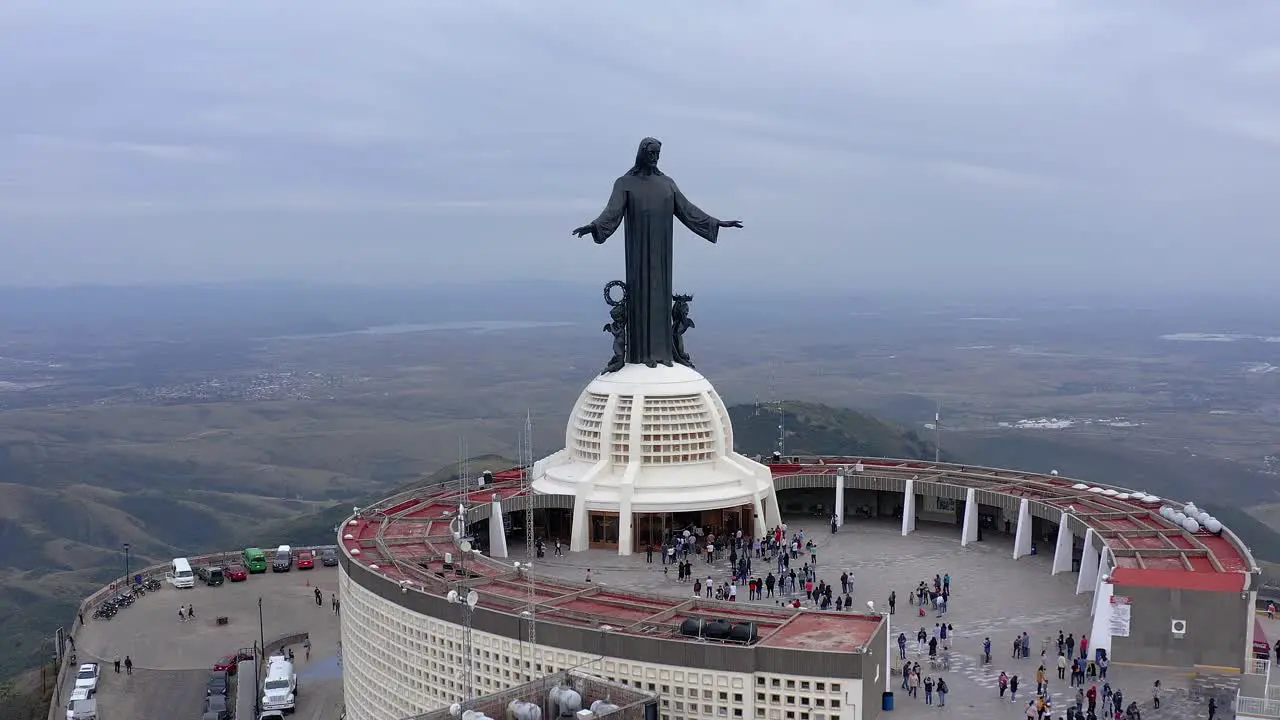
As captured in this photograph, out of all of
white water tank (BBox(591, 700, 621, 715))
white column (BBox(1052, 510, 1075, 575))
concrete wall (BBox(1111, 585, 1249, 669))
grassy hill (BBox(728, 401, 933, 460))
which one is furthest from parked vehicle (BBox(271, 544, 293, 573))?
grassy hill (BBox(728, 401, 933, 460))

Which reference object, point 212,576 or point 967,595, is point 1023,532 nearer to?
point 967,595

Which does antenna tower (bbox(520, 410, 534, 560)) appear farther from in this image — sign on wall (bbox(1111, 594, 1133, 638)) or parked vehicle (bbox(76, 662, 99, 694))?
parked vehicle (bbox(76, 662, 99, 694))

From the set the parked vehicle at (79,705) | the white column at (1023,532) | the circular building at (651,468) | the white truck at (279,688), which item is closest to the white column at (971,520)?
the white column at (1023,532)

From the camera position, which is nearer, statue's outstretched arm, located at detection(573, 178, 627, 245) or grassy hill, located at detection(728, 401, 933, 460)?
statue's outstretched arm, located at detection(573, 178, 627, 245)

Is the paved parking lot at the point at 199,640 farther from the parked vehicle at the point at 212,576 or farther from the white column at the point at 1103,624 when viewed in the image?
the white column at the point at 1103,624

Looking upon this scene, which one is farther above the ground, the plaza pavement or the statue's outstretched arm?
the statue's outstretched arm

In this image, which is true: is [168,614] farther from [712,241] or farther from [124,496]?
→ [124,496]
